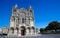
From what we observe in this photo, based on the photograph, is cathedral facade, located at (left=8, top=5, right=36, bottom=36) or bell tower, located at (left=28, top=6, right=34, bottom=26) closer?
cathedral facade, located at (left=8, top=5, right=36, bottom=36)

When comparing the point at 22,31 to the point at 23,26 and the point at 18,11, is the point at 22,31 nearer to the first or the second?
the point at 23,26

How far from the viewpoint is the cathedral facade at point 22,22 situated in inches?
1507


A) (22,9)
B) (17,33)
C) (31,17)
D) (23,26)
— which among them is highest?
(22,9)

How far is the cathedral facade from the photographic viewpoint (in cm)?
3828

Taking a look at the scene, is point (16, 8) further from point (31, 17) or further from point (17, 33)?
point (17, 33)

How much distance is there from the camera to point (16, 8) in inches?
1590

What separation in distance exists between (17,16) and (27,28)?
563cm

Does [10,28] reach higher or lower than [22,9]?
lower

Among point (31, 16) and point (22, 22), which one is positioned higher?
point (31, 16)

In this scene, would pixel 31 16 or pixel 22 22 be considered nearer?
pixel 22 22

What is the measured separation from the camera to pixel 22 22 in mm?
39156

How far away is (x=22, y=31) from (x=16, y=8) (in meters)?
8.72

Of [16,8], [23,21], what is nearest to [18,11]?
[16,8]

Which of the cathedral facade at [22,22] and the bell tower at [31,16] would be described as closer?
the cathedral facade at [22,22]
